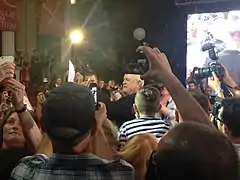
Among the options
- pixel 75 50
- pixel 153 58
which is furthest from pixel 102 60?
pixel 153 58

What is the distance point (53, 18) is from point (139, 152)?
26.9ft

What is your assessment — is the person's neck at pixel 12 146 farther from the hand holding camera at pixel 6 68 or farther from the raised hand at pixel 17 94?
the hand holding camera at pixel 6 68

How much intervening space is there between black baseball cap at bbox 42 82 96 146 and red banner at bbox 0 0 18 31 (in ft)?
17.6

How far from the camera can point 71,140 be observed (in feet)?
5.19

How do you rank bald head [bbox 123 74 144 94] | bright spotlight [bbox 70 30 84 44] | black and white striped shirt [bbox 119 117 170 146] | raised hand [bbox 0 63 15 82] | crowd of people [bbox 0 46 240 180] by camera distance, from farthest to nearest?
1. bright spotlight [bbox 70 30 84 44]
2. bald head [bbox 123 74 144 94]
3. black and white striped shirt [bbox 119 117 170 146]
4. raised hand [bbox 0 63 15 82]
5. crowd of people [bbox 0 46 240 180]

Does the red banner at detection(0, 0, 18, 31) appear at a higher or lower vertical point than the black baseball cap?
higher

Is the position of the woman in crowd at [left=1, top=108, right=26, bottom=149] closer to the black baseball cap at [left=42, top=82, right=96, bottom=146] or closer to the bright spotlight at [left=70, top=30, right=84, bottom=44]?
the black baseball cap at [left=42, top=82, right=96, bottom=146]

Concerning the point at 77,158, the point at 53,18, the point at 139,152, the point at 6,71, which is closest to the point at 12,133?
the point at 6,71

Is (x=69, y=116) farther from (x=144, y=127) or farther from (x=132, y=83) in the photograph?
(x=132, y=83)

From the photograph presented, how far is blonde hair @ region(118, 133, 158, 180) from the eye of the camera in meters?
2.23

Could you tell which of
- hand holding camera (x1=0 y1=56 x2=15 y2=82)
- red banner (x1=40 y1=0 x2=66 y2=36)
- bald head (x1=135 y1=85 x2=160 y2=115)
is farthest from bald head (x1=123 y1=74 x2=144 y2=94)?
red banner (x1=40 y1=0 x2=66 y2=36)

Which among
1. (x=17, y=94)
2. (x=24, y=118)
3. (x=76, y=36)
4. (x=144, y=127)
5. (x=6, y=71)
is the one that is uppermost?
(x=76, y=36)

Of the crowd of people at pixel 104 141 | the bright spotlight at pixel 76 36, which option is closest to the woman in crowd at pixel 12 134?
the crowd of people at pixel 104 141

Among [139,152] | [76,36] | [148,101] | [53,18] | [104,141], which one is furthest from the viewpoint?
[76,36]
